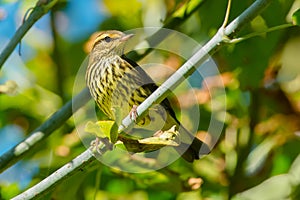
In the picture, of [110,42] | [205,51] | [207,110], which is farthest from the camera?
[110,42]

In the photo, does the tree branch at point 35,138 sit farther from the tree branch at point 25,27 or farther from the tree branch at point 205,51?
the tree branch at point 205,51

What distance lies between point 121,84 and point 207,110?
364 millimetres

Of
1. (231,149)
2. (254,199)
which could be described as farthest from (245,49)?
(254,199)

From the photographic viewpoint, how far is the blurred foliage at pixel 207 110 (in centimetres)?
240

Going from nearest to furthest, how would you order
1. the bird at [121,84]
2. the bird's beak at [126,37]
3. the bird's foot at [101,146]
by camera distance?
the bird's foot at [101,146] < the bird at [121,84] < the bird's beak at [126,37]

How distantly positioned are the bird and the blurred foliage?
0.08 metres

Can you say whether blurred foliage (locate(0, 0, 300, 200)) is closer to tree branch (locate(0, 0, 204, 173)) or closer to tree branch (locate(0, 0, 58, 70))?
tree branch (locate(0, 0, 204, 173))

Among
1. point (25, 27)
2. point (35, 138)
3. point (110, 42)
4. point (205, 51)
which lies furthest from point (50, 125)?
point (205, 51)

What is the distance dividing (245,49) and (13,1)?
859 millimetres

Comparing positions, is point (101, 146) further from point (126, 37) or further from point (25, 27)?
point (126, 37)

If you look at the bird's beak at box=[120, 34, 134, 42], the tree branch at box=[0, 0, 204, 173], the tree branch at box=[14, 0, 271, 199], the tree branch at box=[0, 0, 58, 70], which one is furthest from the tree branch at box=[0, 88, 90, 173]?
the tree branch at box=[14, 0, 271, 199]

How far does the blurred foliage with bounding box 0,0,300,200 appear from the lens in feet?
7.88

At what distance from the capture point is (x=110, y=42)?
2838 mm

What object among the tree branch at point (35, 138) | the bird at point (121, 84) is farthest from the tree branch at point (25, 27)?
the bird at point (121, 84)
